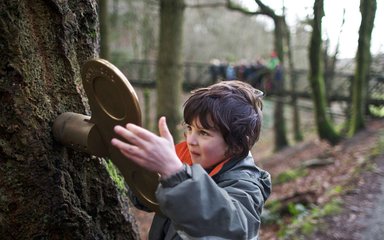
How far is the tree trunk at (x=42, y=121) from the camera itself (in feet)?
5.57

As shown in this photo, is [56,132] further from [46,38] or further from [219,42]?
[219,42]

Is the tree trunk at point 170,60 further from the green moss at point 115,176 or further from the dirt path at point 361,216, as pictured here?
the green moss at point 115,176

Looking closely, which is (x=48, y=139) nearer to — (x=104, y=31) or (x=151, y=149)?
(x=151, y=149)

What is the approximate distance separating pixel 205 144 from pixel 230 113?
14 cm

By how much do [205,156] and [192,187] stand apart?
357 millimetres

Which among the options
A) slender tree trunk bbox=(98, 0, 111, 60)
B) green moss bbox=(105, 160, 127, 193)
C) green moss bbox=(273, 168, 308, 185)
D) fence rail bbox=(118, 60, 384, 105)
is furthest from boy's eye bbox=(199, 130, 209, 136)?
fence rail bbox=(118, 60, 384, 105)

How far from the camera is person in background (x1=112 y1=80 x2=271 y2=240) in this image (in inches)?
47.8

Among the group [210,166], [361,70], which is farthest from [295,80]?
[210,166]

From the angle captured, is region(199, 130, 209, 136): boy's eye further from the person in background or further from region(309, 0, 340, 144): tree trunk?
region(309, 0, 340, 144): tree trunk

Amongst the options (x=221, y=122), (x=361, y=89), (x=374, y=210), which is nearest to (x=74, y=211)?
(x=221, y=122)

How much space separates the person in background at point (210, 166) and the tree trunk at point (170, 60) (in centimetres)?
739

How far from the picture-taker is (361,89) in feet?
38.3

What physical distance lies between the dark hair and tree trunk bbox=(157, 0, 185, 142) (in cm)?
747

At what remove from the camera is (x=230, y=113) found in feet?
5.01
